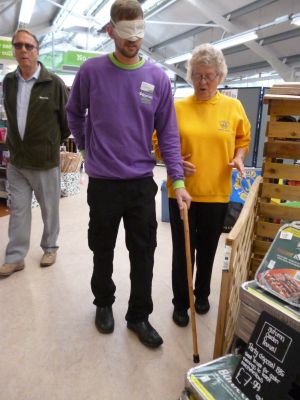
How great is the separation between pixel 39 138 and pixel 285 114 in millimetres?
1658

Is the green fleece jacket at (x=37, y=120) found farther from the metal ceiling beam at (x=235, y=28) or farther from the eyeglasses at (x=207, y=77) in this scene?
the metal ceiling beam at (x=235, y=28)

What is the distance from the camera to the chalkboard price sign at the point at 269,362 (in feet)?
3.72

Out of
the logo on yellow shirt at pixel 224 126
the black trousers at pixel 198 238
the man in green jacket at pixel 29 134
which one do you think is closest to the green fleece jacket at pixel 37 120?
the man in green jacket at pixel 29 134

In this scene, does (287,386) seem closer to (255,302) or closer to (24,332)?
(255,302)

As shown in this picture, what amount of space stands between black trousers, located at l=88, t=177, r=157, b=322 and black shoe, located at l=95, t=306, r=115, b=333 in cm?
5

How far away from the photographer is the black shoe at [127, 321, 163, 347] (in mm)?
1888

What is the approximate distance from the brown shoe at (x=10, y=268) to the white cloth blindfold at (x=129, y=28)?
1879 mm

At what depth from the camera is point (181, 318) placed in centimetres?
209

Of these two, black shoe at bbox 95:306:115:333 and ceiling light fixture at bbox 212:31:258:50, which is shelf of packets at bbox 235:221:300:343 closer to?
black shoe at bbox 95:306:115:333

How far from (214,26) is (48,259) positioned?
8683 millimetres

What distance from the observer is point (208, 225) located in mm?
1943

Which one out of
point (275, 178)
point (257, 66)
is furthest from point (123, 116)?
point (257, 66)

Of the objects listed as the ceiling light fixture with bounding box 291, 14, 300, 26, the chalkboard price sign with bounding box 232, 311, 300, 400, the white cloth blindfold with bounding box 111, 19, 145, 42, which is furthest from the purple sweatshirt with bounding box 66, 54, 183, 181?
the ceiling light fixture with bounding box 291, 14, 300, 26

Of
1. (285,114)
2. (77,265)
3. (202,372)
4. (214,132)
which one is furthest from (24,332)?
(285,114)
